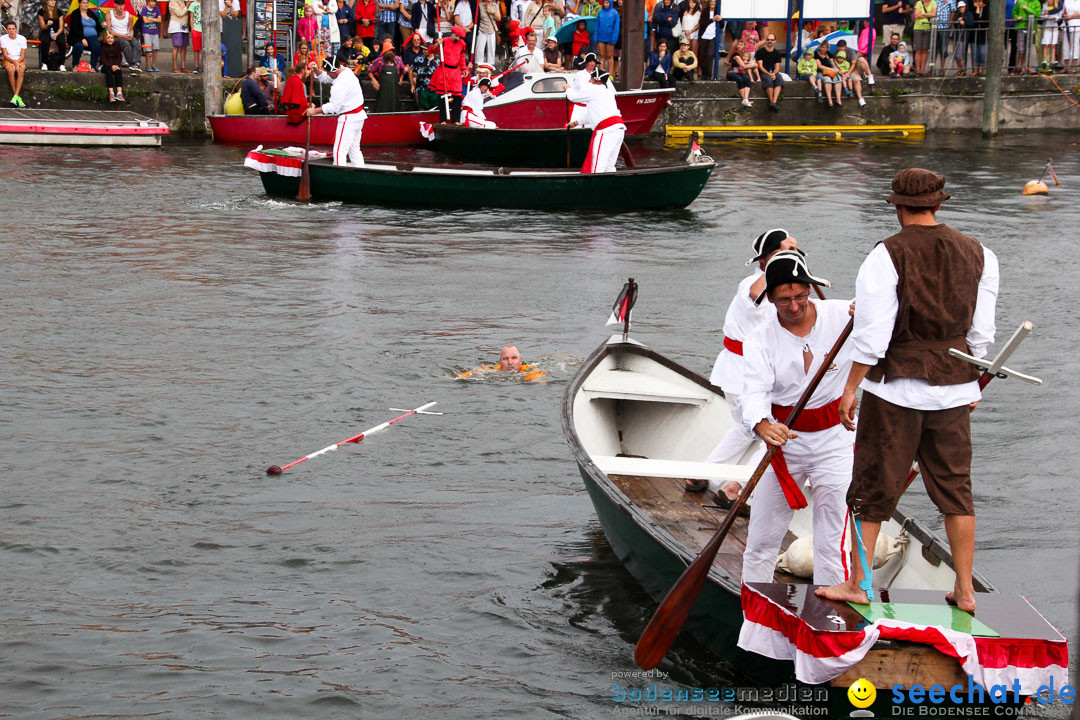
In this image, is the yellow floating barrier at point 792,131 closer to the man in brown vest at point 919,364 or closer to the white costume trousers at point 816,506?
the white costume trousers at point 816,506

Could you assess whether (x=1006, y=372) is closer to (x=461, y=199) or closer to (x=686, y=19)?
(x=461, y=199)

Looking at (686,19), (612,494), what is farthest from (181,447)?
(686,19)

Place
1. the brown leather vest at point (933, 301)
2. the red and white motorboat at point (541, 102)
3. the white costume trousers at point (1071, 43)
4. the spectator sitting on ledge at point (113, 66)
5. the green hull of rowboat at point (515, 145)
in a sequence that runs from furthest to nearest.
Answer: the white costume trousers at point (1071, 43) < the spectator sitting on ledge at point (113, 66) < the red and white motorboat at point (541, 102) < the green hull of rowboat at point (515, 145) < the brown leather vest at point (933, 301)

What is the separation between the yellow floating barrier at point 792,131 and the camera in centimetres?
2873

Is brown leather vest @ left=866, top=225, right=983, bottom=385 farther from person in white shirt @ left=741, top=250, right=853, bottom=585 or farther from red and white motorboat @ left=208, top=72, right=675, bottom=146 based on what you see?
red and white motorboat @ left=208, top=72, right=675, bottom=146

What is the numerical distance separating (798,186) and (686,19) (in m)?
6.80

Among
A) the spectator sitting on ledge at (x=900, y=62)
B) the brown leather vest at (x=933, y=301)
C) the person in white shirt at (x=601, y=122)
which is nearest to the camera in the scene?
the brown leather vest at (x=933, y=301)

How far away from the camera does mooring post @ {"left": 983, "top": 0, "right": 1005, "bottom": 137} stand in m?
27.4

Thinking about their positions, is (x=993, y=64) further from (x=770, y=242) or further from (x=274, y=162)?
(x=770, y=242)

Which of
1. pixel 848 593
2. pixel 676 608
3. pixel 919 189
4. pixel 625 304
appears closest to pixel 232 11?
pixel 625 304

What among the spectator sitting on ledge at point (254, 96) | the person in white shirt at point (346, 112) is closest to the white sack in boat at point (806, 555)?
the person in white shirt at point (346, 112)

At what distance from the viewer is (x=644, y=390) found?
894 centimetres

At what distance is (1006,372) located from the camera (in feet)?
17.1

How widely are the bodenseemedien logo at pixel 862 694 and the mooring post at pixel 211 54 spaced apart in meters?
23.8
